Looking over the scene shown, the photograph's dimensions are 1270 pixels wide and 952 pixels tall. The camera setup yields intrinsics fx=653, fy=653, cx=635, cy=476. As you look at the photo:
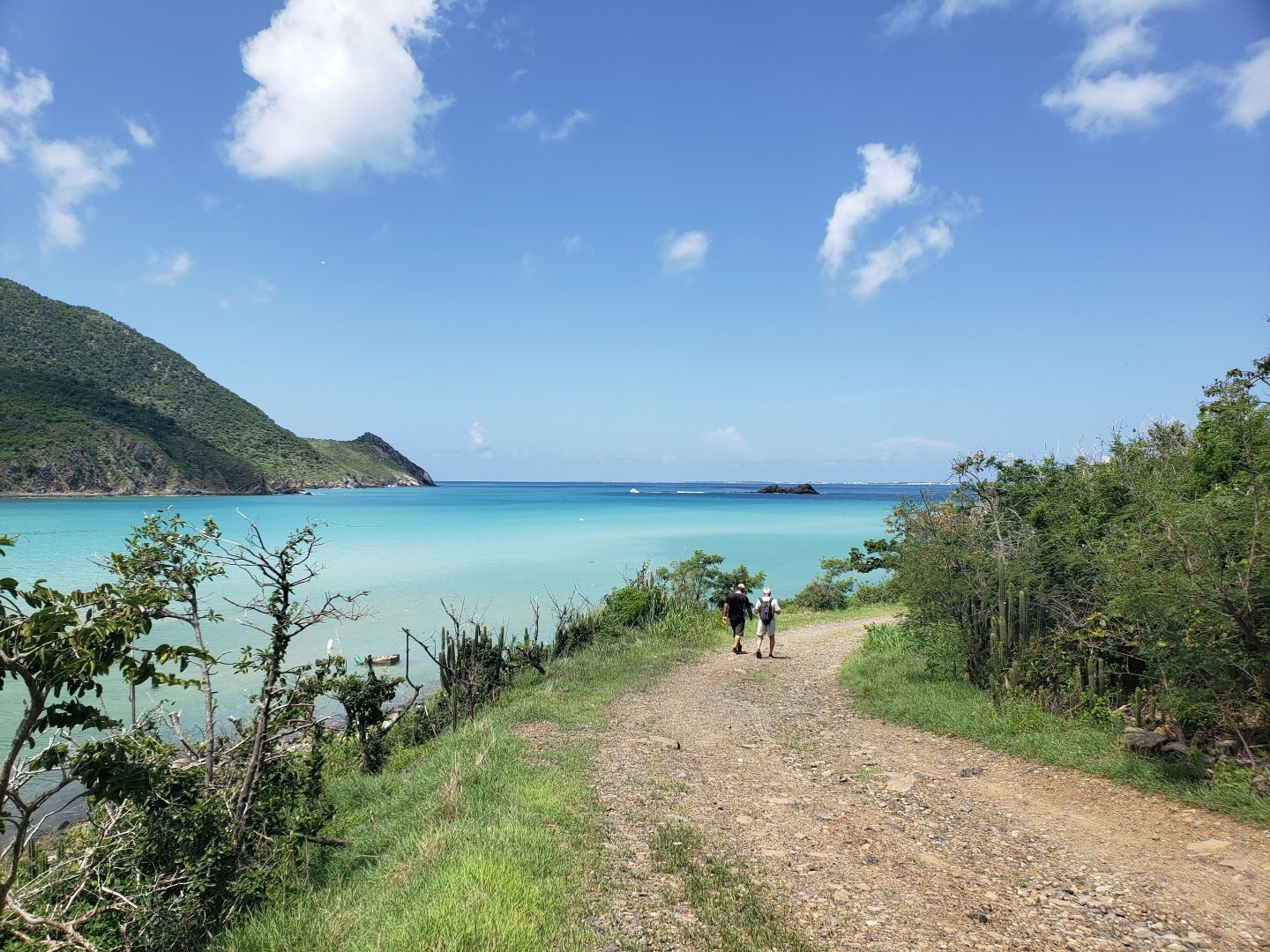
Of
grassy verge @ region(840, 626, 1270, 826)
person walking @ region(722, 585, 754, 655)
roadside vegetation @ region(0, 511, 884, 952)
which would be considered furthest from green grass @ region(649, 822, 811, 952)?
person walking @ region(722, 585, 754, 655)

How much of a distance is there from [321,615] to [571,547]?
46.0 meters

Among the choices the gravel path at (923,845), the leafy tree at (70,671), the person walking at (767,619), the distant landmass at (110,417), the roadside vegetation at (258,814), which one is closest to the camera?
the leafy tree at (70,671)

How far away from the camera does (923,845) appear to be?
252 inches

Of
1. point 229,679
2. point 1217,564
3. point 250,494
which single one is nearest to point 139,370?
point 250,494

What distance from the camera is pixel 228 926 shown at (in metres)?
5.82

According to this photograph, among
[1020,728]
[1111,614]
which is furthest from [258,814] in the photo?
[1111,614]

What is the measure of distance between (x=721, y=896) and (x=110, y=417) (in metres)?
116

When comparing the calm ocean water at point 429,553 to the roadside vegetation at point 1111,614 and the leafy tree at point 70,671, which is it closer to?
the leafy tree at point 70,671

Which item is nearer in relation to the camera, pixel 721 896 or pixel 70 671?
pixel 70 671

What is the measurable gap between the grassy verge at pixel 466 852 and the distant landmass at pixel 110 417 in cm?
10112

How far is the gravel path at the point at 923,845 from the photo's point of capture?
16.1 ft

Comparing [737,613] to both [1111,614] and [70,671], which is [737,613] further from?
[70,671]

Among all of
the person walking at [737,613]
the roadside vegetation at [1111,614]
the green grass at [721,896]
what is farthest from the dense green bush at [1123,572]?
the green grass at [721,896]

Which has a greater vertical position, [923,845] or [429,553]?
[923,845]
